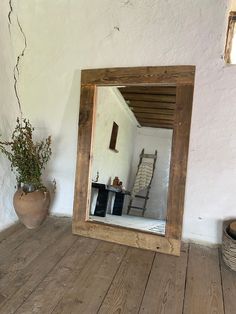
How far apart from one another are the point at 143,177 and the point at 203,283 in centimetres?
71

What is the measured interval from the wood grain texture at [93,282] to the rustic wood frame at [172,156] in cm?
14

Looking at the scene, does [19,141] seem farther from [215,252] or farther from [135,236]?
[215,252]

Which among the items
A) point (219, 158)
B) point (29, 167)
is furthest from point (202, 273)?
point (29, 167)

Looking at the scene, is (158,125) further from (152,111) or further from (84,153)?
(84,153)

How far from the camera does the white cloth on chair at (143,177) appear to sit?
1716mm

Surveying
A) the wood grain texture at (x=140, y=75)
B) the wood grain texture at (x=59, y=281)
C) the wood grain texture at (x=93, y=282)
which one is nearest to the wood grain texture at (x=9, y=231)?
the wood grain texture at (x=59, y=281)

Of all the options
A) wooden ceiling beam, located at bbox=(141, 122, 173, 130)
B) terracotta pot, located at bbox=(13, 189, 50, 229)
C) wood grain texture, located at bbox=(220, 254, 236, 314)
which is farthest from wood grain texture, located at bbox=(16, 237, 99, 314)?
wooden ceiling beam, located at bbox=(141, 122, 173, 130)

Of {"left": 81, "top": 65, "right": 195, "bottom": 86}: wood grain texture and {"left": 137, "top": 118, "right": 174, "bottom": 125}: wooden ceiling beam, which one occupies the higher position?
{"left": 81, "top": 65, "right": 195, "bottom": 86}: wood grain texture

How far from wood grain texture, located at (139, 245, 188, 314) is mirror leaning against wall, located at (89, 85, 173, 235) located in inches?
8.5

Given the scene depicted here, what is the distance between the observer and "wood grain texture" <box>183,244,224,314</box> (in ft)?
3.76

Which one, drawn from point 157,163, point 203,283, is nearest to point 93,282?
point 203,283

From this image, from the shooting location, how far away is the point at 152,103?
5.61 ft

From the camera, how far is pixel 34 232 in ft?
5.87

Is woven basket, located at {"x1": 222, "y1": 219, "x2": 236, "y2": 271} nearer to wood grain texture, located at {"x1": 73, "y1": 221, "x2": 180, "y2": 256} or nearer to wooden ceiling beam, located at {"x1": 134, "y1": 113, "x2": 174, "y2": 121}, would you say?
wood grain texture, located at {"x1": 73, "y1": 221, "x2": 180, "y2": 256}
